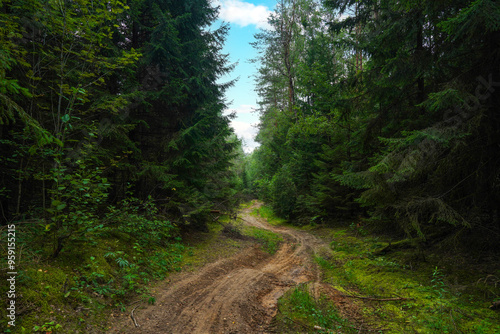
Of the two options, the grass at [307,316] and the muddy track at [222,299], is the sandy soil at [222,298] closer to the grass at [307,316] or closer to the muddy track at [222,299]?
the muddy track at [222,299]

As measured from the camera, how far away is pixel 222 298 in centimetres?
582

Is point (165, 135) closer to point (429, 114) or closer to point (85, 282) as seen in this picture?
point (85, 282)

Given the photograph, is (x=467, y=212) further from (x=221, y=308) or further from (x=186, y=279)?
(x=186, y=279)

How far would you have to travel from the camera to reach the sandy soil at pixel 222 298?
4566mm

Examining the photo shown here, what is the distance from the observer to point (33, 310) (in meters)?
3.70

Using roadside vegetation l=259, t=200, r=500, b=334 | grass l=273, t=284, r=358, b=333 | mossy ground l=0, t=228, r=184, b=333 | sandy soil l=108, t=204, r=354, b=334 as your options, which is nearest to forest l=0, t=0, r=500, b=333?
mossy ground l=0, t=228, r=184, b=333

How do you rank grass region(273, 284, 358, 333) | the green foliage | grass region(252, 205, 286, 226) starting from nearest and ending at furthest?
1. grass region(273, 284, 358, 333)
2. the green foliage
3. grass region(252, 205, 286, 226)

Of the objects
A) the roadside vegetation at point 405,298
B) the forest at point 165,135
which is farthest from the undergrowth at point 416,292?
the forest at point 165,135

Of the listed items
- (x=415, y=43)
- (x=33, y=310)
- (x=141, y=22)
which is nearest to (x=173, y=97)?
(x=141, y=22)

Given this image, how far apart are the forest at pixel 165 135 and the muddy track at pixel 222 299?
33.2 inches

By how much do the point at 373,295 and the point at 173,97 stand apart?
10385 mm

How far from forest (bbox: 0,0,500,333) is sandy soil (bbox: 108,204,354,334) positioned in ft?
2.67

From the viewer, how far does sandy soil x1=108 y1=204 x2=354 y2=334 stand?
4.57 meters

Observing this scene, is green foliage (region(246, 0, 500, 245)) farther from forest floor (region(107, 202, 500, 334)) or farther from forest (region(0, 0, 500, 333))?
forest floor (region(107, 202, 500, 334))
